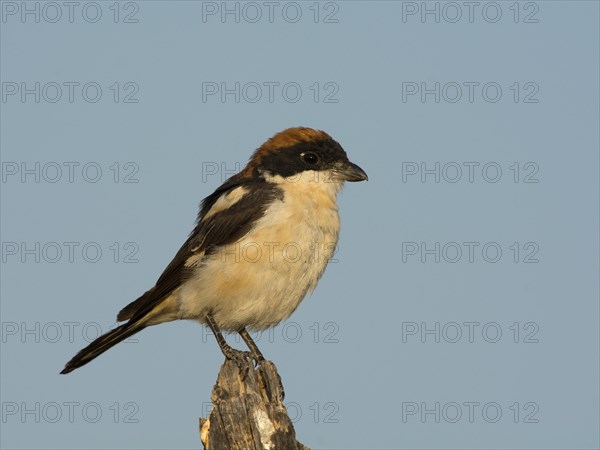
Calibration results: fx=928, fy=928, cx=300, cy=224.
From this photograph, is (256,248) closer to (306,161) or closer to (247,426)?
(306,161)

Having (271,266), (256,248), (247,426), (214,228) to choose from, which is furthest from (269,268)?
(247,426)

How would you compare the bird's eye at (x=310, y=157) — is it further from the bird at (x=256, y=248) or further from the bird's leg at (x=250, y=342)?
the bird's leg at (x=250, y=342)

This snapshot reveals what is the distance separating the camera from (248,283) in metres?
8.35

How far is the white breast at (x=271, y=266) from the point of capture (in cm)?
831

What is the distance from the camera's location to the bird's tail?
8992 millimetres

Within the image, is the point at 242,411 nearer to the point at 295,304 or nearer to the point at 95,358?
the point at 295,304

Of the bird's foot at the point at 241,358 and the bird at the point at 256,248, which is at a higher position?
the bird at the point at 256,248

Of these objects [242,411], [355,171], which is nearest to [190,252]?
[355,171]

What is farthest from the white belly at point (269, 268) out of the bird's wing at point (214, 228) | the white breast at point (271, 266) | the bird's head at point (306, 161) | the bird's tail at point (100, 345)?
the bird's tail at point (100, 345)

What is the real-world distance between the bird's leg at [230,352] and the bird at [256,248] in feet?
0.04

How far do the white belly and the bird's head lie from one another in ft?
1.37

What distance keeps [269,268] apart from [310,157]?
1462mm

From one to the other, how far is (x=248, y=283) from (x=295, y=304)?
61 cm

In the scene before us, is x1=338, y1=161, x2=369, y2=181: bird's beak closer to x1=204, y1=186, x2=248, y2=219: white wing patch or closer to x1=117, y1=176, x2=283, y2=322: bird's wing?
x1=117, y1=176, x2=283, y2=322: bird's wing
